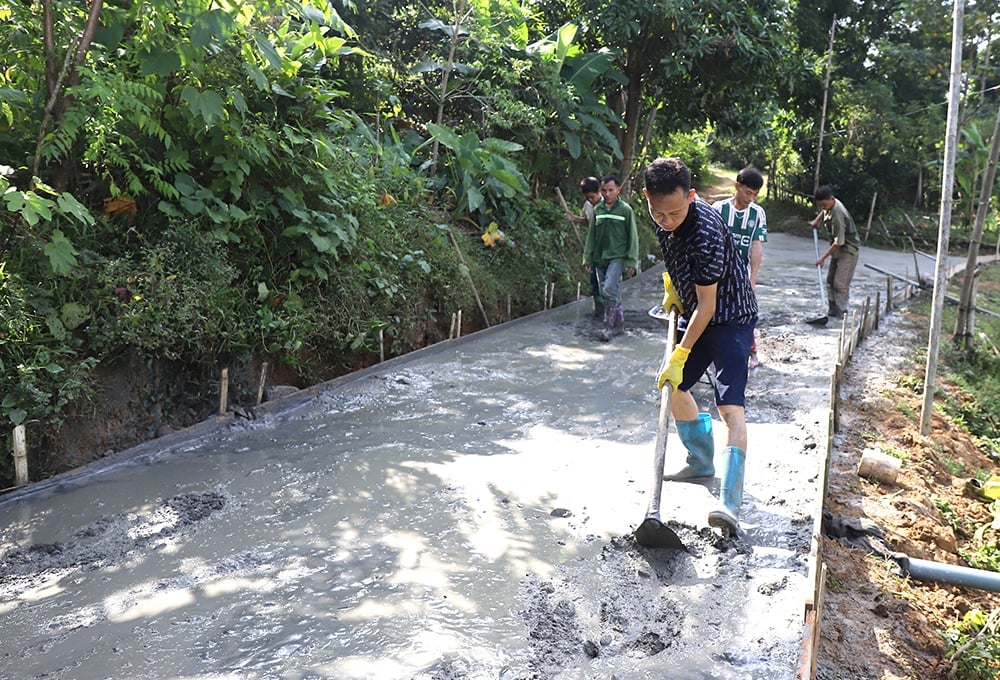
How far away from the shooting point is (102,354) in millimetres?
4934

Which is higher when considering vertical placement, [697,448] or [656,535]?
[697,448]

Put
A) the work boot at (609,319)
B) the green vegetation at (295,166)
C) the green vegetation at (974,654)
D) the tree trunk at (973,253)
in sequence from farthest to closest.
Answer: the work boot at (609,319) < the tree trunk at (973,253) < the green vegetation at (295,166) < the green vegetation at (974,654)

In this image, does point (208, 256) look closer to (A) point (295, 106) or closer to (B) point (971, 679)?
(A) point (295, 106)

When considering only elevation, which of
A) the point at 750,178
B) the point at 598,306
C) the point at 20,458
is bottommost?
the point at 20,458

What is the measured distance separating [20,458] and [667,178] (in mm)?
3740

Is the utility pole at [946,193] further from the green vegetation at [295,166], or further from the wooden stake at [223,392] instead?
the wooden stake at [223,392]

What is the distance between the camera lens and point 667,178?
11.9 feet

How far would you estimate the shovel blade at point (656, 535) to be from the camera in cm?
365

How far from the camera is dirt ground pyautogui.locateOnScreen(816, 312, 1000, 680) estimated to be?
11.3 feet

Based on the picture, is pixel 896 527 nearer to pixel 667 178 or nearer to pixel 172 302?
pixel 667 178

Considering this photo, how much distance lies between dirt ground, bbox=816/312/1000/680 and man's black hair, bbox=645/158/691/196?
6.72 feet

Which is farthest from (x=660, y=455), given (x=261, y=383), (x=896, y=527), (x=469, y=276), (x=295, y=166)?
(x=469, y=276)

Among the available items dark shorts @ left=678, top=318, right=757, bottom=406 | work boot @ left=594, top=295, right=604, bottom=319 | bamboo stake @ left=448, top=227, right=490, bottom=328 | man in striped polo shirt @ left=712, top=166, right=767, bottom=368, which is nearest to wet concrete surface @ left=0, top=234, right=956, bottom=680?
dark shorts @ left=678, top=318, right=757, bottom=406

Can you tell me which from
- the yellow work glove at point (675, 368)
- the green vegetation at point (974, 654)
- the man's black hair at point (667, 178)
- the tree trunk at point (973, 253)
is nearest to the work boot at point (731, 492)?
the yellow work glove at point (675, 368)
